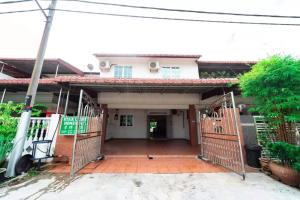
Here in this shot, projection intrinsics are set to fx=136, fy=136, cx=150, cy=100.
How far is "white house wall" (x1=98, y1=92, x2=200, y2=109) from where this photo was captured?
21.1 feet

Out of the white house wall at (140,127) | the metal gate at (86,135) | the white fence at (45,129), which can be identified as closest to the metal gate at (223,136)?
the metal gate at (86,135)

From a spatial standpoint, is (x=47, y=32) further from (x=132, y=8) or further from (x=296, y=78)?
(x=296, y=78)

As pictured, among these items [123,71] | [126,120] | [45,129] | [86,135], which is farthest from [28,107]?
[126,120]

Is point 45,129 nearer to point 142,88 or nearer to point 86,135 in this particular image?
point 86,135

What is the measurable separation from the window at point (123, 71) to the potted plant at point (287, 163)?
24.4 ft

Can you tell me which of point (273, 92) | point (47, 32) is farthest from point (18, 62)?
point (273, 92)

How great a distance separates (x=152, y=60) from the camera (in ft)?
28.5

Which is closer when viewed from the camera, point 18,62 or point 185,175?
point 185,175

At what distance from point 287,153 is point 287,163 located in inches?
11.6

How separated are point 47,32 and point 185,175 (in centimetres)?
533

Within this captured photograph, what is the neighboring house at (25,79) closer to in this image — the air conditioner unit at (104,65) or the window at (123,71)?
the air conditioner unit at (104,65)

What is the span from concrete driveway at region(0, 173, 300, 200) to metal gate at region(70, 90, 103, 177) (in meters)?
0.50

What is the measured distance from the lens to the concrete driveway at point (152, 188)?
2340mm

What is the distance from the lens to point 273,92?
3266 millimetres
